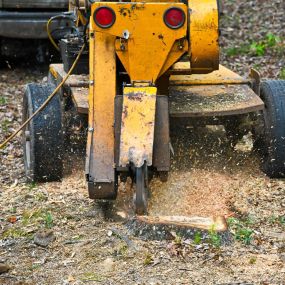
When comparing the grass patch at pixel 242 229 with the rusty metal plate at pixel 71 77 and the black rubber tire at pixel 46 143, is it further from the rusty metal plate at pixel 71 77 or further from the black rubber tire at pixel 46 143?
the rusty metal plate at pixel 71 77

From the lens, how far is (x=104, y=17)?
5.21m

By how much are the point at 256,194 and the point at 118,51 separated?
153 cm

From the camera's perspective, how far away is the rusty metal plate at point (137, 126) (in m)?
4.88

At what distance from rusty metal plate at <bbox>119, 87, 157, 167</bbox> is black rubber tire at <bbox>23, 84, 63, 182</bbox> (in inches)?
43.1

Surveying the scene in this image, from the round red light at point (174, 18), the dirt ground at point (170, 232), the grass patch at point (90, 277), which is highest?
the round red light at point (174, 18)

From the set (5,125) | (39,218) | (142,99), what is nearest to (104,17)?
(142,99)

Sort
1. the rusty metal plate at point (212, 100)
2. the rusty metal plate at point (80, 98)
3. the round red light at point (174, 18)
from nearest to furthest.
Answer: the round red light at point (174, 18) < the rusty metal plate at point (80, 98) < the rusty metal plate at point (212, 100)

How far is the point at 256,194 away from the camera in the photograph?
5770 millimetres

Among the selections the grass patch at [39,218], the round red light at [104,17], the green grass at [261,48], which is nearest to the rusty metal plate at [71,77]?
the round red light at [104,17]

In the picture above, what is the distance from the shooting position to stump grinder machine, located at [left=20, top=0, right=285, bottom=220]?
5.00m

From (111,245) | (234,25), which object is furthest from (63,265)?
→ (234,25)

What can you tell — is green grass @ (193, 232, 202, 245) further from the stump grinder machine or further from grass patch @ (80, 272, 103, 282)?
grass patch @ (80, 272, 103, 282)

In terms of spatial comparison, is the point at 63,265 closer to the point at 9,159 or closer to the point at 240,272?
the point at 240,272

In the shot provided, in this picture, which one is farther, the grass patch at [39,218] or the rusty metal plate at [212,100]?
the rusty metal plate at [212,100]
